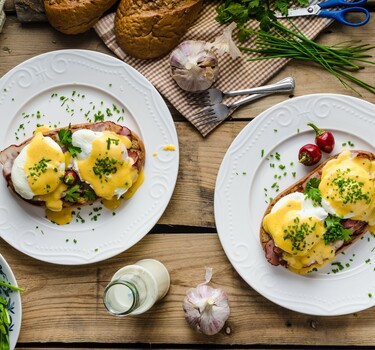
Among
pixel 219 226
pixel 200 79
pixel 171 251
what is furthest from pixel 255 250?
pixel 200 79

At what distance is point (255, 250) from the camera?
2602 mm

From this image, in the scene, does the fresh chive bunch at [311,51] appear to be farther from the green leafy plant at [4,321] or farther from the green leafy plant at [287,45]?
the green leafy plant at [4,321]

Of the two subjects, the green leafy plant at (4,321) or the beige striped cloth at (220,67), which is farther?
the beige striped cloth at (220,67)

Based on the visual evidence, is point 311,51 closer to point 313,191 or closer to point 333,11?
point 333,11

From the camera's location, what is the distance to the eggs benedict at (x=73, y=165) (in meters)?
2.48

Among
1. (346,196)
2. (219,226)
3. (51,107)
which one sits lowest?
(219,226)

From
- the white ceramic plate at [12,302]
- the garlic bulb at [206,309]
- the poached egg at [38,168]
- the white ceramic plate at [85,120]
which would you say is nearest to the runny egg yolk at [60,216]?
the white ceramic plate at [85,120]

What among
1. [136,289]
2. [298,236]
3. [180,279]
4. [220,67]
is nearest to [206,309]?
[180,279]

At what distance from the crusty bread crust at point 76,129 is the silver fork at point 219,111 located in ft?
0.94

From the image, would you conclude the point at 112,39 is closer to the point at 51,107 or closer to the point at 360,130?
the point at 51,107

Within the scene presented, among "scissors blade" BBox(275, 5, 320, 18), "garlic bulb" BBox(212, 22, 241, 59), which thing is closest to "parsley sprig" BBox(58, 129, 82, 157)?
"garlic bulb" BBox(212, 22, 241, 59)

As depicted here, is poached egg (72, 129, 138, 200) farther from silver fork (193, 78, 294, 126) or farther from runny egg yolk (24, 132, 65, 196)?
silver fork (193, 78, 294, 126)

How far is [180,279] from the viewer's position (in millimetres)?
2688

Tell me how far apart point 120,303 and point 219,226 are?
1.75 feet
